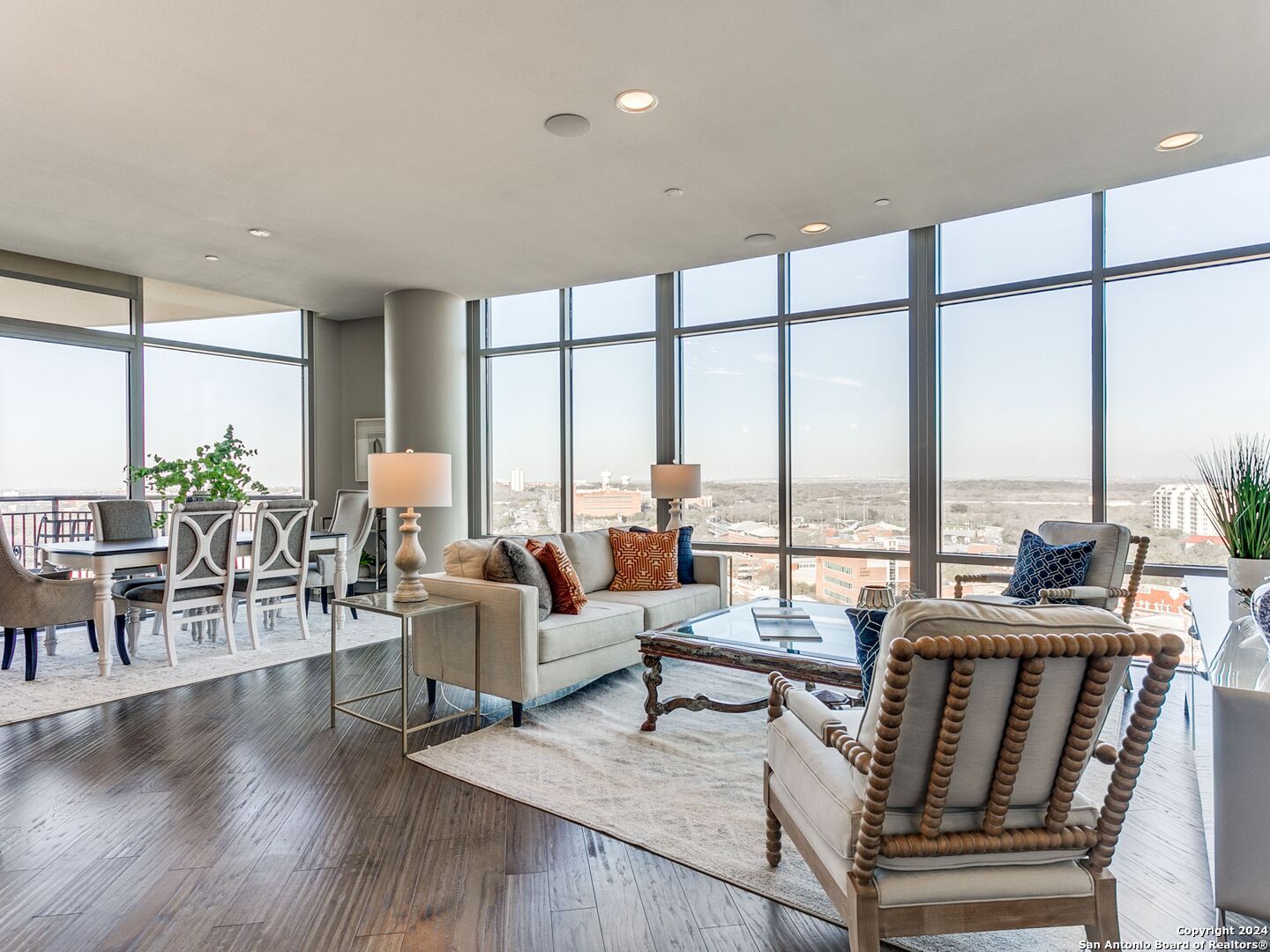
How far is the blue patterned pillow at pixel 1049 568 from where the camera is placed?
3633 millimetres

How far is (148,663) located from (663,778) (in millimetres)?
3624

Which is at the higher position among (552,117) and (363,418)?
(552,117)

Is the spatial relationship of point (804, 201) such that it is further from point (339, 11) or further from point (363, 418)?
point (363, 418)

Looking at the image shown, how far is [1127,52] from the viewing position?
2.70 meters

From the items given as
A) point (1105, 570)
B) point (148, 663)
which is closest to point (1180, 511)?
point (1105, 570)

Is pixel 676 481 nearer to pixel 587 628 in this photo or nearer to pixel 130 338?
pixel 587 628

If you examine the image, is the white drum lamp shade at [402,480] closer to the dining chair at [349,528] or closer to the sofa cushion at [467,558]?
the sofa cushion at [467,558]

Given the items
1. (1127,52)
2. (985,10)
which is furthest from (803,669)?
(1127,52)

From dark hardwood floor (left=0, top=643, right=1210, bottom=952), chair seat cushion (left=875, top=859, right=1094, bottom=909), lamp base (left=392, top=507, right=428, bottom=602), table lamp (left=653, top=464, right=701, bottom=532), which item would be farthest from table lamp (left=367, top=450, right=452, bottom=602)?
chair seat cushion (left=875, top=859, right=1094, bottom=909)

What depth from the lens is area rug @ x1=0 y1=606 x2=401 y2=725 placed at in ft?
12.3

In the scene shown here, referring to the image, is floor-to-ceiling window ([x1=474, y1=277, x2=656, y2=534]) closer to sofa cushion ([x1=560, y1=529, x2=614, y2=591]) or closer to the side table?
sofa cushion ([x1=560, y1=529, x2=614, y2=591])

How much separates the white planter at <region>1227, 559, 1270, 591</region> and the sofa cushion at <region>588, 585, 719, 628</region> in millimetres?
2648

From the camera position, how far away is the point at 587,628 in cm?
361

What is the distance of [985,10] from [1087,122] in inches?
44.6
